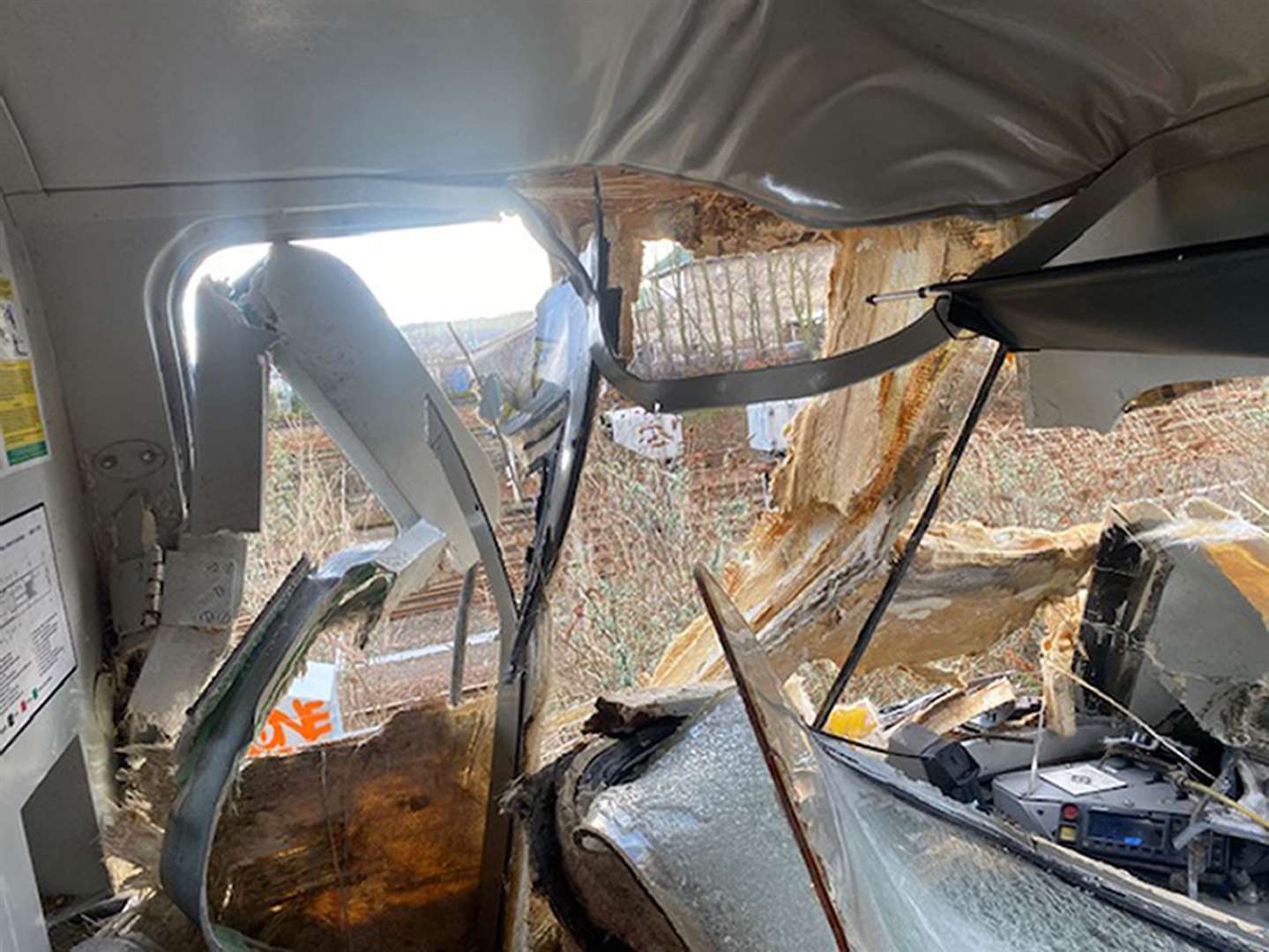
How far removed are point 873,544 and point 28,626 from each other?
6.15 ft

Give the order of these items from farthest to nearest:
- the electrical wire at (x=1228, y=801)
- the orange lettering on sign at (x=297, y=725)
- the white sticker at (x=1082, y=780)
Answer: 1. the white sticker at (x=1082, y=780)
2. the electrical wire at (x=1228, y=801)
3. the orange lettering on sign at (x=297, y=725)

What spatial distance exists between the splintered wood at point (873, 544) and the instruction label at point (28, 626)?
1321 mm

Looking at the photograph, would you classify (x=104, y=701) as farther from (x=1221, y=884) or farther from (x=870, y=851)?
(x=1221, y=884)

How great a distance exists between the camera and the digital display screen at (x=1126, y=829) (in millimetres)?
2332

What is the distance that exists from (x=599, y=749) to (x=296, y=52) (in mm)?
679

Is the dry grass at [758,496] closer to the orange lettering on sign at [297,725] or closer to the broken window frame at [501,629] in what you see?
the orange lettering on sign at [297,725]

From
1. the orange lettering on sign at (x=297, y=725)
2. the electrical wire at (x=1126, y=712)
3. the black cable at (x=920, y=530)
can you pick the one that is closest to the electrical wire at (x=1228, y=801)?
the electrical wire at (x=1126, y=712)

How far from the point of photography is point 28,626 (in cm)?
70

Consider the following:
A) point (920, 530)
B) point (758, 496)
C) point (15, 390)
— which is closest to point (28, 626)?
point (15, 390)

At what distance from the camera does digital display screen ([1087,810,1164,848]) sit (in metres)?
2.33

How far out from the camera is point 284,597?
793 mm

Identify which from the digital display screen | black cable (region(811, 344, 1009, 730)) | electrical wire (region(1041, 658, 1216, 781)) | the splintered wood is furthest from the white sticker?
black cable (region(811, 344, 1009, 730))

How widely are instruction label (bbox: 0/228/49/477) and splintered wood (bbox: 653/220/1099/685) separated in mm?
1270

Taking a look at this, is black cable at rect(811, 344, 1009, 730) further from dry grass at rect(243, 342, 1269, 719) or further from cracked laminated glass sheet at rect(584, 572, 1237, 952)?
dry grass at rect(243, 342, 1269, 719)
